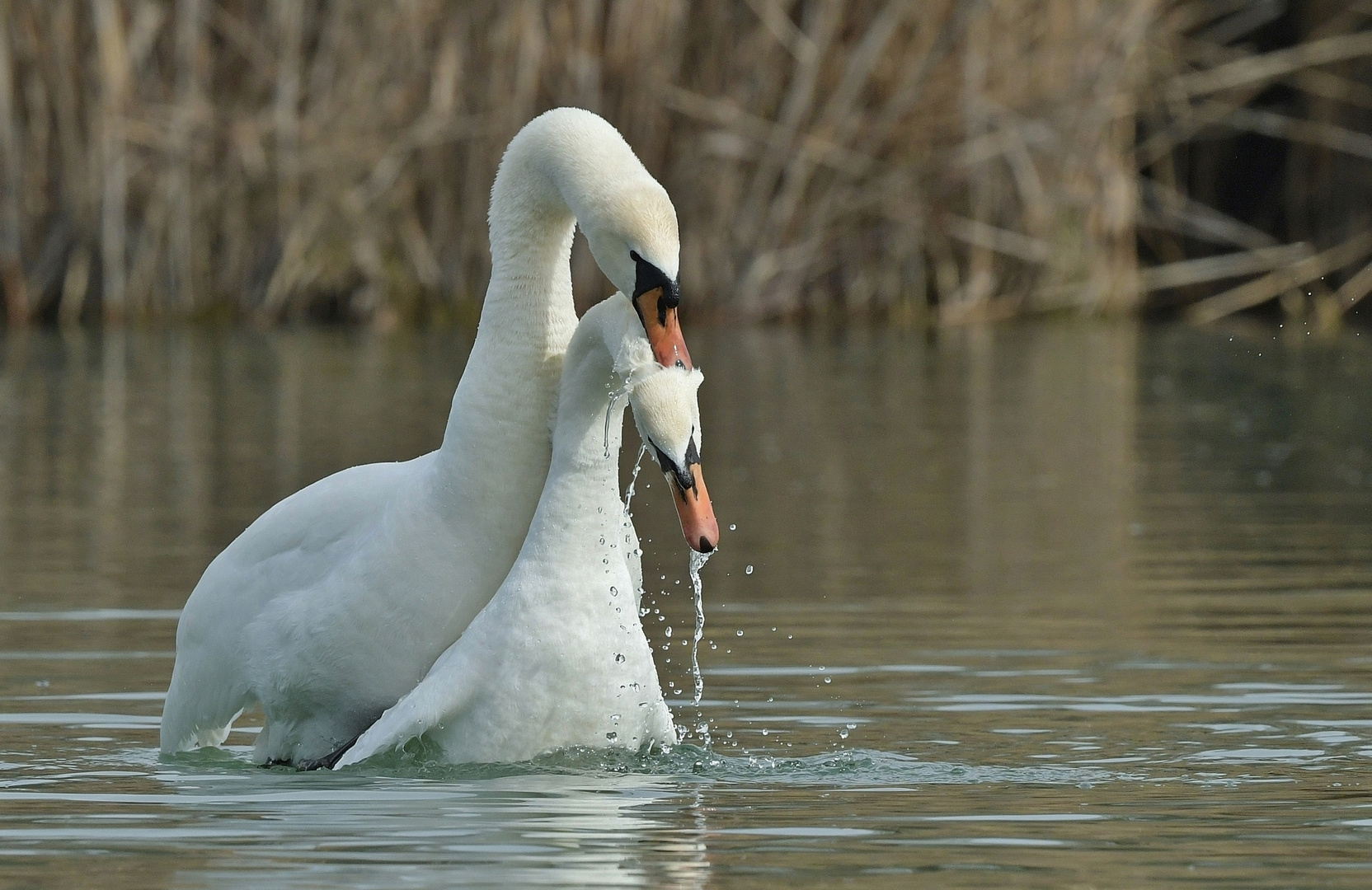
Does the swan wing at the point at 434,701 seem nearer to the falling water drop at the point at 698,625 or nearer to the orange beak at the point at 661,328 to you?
the falling water drop at the point at 698,625

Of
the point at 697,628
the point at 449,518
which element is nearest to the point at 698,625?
the point at 697,628

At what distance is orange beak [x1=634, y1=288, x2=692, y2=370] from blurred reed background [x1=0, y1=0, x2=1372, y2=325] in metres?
13.5

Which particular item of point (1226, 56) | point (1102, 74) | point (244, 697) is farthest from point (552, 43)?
point (244, 697)

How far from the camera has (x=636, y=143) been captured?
19156 mm

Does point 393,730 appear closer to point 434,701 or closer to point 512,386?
point 434,701

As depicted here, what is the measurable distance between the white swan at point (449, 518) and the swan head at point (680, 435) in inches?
7.7

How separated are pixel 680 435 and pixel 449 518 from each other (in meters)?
0.63

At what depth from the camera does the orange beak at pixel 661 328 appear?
490 cm

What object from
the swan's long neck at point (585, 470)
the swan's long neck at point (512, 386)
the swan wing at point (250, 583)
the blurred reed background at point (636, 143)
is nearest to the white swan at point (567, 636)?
the swan's long neck at point (585, 470)

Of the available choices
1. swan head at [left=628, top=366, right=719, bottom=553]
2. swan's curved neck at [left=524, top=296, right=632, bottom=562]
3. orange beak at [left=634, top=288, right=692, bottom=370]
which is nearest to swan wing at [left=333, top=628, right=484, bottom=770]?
swan's curved neck at [left=524, top=296, right=632, bottom=562]

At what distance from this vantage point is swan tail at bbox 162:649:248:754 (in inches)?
221

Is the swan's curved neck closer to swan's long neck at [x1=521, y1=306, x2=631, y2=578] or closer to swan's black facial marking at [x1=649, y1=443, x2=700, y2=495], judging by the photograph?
swan's long neck at [x1=521, y1=306, x2=631, y2=578]

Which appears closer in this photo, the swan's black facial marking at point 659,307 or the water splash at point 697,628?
the swan's black facial marking at point 659,307

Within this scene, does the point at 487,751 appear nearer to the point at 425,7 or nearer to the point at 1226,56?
the point at 425,7
